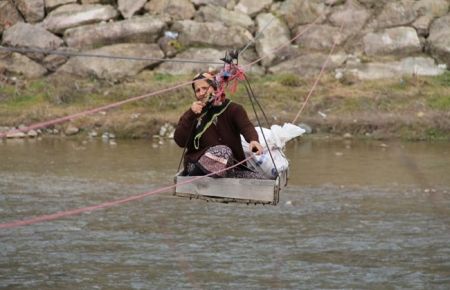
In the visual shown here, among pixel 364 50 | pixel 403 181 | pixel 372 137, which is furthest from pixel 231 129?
pixel 364 50

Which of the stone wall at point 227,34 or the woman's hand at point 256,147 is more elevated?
the stone wall at point 227,34

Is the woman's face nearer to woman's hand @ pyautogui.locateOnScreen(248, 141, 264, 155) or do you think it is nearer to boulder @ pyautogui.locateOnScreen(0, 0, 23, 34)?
woman's hand @ pyautogui.locateOnScreen(248, 141, 264, 155)

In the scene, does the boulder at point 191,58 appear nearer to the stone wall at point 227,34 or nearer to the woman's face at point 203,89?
the stone wall at point 227,34

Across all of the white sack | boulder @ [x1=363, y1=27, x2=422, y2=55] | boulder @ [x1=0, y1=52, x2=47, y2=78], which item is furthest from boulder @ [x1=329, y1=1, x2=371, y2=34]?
the white sack

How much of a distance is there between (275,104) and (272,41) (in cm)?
275

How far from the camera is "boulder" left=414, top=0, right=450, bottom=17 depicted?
23.8 meters

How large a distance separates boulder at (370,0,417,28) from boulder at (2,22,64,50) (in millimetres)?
6796

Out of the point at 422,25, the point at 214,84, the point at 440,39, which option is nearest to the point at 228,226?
the point at 214,84

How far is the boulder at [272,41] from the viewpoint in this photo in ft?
75.6

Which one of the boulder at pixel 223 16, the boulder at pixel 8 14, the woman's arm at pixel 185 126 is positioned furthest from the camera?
the boulder at pixel 8 14

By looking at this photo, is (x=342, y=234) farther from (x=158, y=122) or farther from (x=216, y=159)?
(x=158, y=122)

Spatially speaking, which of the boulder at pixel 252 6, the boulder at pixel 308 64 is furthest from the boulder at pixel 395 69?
Result: the boulder at pixel 252 6

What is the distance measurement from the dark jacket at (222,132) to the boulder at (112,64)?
Answer: 12867 millimetres

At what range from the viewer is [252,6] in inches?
968
